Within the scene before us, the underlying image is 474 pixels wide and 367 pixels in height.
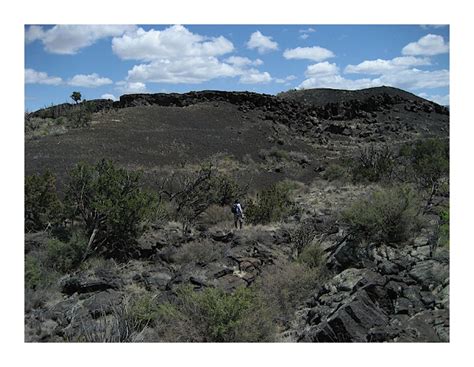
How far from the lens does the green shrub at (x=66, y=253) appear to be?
1195 centimetres

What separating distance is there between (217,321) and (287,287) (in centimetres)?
320

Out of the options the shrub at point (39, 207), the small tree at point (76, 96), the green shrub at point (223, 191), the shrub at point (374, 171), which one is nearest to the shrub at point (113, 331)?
the shrub at point (39, 207)

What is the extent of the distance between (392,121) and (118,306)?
60040 millimetres

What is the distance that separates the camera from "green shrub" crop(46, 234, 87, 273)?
39.2 feet

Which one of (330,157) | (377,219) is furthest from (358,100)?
(377,219)

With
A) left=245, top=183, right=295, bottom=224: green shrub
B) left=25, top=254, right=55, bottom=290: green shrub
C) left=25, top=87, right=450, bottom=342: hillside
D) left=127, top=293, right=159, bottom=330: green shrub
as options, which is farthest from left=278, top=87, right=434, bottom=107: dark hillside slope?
left=127, top=293, right=159, bottom=330: green shrub

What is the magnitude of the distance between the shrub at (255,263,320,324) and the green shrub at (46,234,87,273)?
498cm

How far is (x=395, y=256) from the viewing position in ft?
31.7

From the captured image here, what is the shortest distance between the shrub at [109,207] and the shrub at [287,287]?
4532 millimetres

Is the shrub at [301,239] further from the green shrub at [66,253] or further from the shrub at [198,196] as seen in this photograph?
the green shrub at [66,253]

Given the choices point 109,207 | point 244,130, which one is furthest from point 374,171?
point 244,130

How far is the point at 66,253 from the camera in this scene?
40.2 feet

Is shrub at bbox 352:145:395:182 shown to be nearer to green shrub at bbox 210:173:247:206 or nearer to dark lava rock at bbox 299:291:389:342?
green shrub at bbox 210:173:247:206
